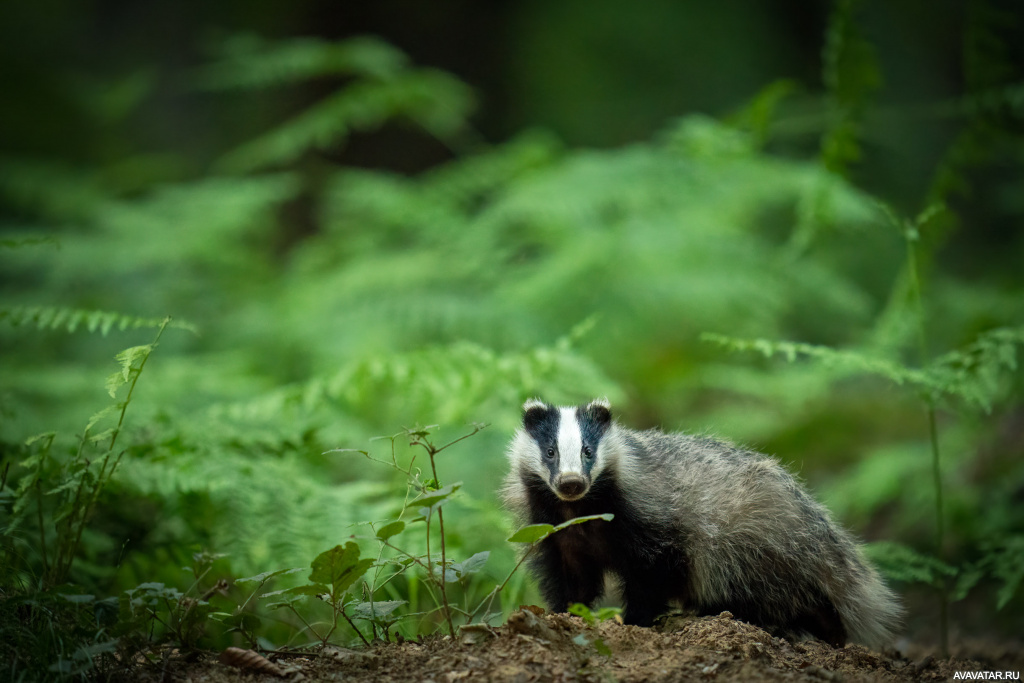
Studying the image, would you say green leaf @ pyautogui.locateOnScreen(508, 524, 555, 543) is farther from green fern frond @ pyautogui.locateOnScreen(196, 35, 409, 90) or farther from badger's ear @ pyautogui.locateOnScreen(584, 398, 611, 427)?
green fern frond @ pyautogui.locateOnScreen(196, 35, 409, 90)

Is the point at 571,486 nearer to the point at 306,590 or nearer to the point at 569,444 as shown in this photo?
the point at 569,444

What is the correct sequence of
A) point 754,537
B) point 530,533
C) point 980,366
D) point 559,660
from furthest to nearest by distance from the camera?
point 980,366 → point 754,537 → point 530,533 → point 559,660

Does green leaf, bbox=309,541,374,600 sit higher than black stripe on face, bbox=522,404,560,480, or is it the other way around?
black stripe on face, bbox=522,404,560,480

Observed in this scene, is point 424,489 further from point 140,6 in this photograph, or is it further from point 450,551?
point 140,6

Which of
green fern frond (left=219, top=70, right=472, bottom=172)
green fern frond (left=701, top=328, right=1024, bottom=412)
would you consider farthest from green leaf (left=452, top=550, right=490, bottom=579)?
green fern frond (left=219, top=70, right=472, bottom=172)

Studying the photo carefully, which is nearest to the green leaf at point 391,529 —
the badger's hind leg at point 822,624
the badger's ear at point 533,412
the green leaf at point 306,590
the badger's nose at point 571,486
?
the green leaf at point 306,590

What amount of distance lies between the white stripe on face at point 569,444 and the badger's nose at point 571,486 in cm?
4

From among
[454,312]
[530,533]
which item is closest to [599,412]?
[530,533]

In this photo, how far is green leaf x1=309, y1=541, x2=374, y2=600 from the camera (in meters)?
2.99

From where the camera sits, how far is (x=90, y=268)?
793cm

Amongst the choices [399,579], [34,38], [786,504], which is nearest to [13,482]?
[399,579]

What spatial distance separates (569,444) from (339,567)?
1271 mm

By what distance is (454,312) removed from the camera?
6.91 meters

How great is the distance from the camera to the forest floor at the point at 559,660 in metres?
2.77
